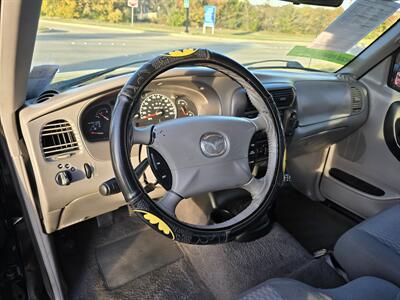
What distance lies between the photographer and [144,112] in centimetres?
139

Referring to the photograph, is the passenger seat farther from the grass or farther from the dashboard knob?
the grass

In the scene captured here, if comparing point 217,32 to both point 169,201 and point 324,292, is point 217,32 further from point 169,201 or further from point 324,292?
point 324,292

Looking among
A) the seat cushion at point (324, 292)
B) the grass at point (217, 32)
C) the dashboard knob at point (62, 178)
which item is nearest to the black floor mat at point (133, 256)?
the dashboard knob at point (62, 178)

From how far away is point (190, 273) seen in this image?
1833mm

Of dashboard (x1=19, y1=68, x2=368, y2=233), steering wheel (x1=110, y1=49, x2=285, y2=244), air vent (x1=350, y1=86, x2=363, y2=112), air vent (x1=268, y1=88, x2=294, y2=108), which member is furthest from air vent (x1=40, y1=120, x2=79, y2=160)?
air vent (x1=350, y1=86, x2=363, y2=112)

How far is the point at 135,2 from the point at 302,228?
176cm

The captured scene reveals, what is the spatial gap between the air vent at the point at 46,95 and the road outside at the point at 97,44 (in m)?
0.12

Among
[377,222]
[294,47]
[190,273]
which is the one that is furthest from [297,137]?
[190,273]

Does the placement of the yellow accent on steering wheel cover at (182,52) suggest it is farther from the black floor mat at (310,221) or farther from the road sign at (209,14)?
the black floor mat at (310,221)

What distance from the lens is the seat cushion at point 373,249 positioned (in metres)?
1.15

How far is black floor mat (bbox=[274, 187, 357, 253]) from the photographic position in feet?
7.01

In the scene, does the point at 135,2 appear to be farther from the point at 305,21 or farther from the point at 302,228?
the point at 302,228

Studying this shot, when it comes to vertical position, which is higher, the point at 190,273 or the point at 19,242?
the point at 19,242

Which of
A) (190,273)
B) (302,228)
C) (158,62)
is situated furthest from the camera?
(302,228)
